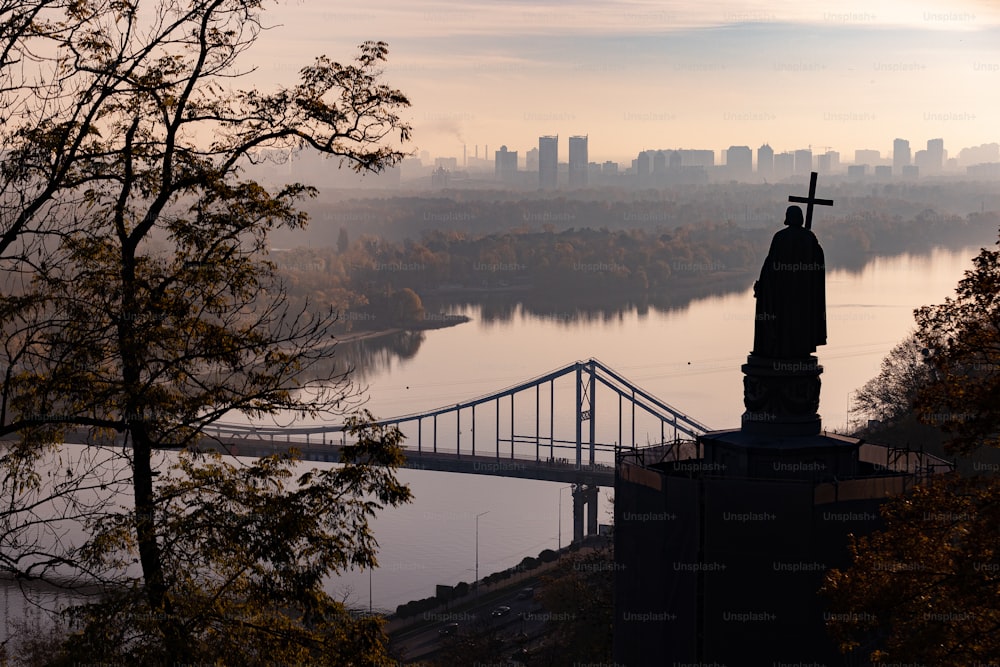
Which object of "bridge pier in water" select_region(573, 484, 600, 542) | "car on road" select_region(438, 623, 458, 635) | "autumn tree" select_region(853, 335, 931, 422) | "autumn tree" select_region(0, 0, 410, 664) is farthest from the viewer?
"bridge pier in water" select_region(573, 484, 600, 542)

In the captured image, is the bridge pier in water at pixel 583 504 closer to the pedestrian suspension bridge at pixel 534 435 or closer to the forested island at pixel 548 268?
the pedestrian suspension bridge at pixel 534 435

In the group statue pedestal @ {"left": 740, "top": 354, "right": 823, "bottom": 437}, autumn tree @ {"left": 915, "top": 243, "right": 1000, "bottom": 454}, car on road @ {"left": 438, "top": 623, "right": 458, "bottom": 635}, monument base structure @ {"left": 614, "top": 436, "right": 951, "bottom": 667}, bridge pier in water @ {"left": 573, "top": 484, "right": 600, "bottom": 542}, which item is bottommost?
bridge pier in water @ {"left": 573, "top": 484, "right": 600, "bottom": 542}

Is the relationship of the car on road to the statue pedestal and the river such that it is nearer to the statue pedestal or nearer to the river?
the river

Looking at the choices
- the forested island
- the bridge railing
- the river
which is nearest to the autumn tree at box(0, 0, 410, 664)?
the river

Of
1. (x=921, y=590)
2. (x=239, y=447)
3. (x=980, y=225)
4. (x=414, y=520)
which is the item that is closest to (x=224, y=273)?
(x=921, y=590)

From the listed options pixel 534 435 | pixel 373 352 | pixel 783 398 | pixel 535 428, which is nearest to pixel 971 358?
pixel 783 398

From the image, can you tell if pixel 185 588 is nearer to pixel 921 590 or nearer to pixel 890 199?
pixel 921 590
